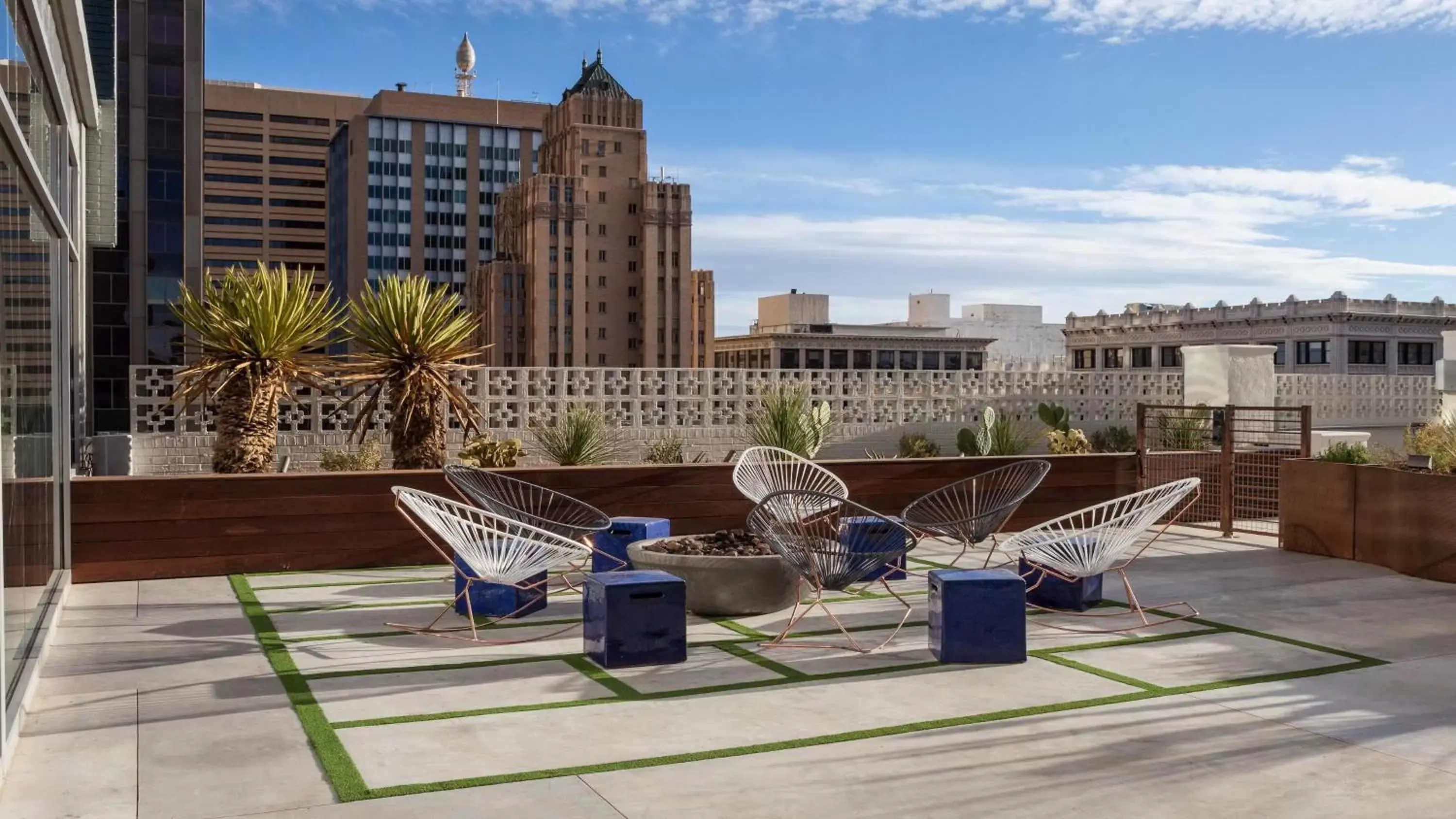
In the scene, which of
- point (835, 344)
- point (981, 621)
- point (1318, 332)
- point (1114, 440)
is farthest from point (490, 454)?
point (835, 344)

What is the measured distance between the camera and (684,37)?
33.1m

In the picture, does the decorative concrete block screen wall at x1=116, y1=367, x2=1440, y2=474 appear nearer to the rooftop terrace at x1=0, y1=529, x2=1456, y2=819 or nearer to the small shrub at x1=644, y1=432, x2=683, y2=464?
the small shrub at x1=644, y1=432, x2=683, y2=464

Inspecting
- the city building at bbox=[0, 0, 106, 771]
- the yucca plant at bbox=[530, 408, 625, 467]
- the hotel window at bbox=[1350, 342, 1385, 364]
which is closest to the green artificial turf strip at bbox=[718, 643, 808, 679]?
the city building at bbox=[0, 0, 106, 771]

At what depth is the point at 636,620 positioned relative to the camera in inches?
266

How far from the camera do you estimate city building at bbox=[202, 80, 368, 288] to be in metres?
134

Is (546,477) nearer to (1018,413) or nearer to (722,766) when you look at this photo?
(722,766)

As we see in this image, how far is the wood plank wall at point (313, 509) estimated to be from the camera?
32.3 ft

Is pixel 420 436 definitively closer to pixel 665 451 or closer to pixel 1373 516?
pixel 665 451

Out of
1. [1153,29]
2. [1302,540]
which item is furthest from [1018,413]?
[1302,540]

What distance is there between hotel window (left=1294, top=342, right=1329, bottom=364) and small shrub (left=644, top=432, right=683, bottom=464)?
214 ft

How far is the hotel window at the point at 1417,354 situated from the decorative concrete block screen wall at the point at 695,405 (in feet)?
196

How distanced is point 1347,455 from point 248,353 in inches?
416

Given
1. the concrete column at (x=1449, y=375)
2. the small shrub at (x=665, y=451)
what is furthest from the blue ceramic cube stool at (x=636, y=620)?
the concrete column at (x=1449, y=375)

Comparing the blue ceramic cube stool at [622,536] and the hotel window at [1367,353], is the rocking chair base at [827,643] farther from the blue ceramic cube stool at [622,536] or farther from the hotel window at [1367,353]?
the hotel window at [1367,353]
